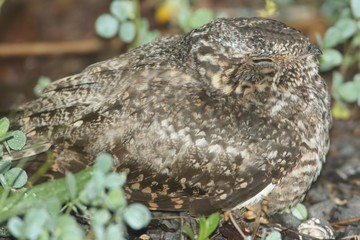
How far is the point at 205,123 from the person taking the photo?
338cm

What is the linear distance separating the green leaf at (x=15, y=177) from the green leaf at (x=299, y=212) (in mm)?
1233

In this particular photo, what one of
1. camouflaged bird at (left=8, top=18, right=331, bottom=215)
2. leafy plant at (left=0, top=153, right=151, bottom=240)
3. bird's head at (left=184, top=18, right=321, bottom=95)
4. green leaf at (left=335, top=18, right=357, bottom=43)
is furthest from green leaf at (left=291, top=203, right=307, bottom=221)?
leafy plant at (left=0, top=153, right=151, bottom=240)

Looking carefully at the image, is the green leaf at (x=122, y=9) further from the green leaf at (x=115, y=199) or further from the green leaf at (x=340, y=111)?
the green leaf at (x=115, y=199)

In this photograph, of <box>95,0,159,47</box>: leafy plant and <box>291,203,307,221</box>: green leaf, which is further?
<box>95,0,159,47</box>: leafy plant

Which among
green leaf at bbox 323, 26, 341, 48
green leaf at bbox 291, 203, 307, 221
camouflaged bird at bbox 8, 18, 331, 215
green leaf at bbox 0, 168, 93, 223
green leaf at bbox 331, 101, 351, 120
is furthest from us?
green leaf at bbox 331, 101, 351, 120

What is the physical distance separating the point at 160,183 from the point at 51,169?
47cm

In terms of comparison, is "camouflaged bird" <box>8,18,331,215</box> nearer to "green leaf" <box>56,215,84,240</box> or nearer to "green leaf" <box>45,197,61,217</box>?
"green leaf" <box>45,197,61,217</box>

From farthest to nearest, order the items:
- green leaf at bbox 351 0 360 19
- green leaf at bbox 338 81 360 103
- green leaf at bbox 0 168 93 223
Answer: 1. green leaf at bbox 338 81 360 103
2. green leaf at bbox 351 0 360 19
3. green leaf at bbox 0 168 93 223

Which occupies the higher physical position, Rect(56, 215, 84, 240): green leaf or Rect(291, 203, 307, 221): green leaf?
Rect(56, 215, 84, 240): green leaf

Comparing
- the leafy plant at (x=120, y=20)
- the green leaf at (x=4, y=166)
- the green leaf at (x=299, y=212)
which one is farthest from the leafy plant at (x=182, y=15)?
the green leaf at (x=4, y=166)

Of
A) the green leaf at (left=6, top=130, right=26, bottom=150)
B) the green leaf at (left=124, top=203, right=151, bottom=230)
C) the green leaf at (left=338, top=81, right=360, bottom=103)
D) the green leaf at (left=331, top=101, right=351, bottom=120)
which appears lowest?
the green leaf at (left=331, top=101, right=351, bottom=120)

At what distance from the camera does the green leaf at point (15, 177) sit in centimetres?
317

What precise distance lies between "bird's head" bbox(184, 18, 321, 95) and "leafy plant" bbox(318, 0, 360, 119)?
0.65 metres

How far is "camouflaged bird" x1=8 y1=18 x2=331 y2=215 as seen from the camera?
11.0 ft
